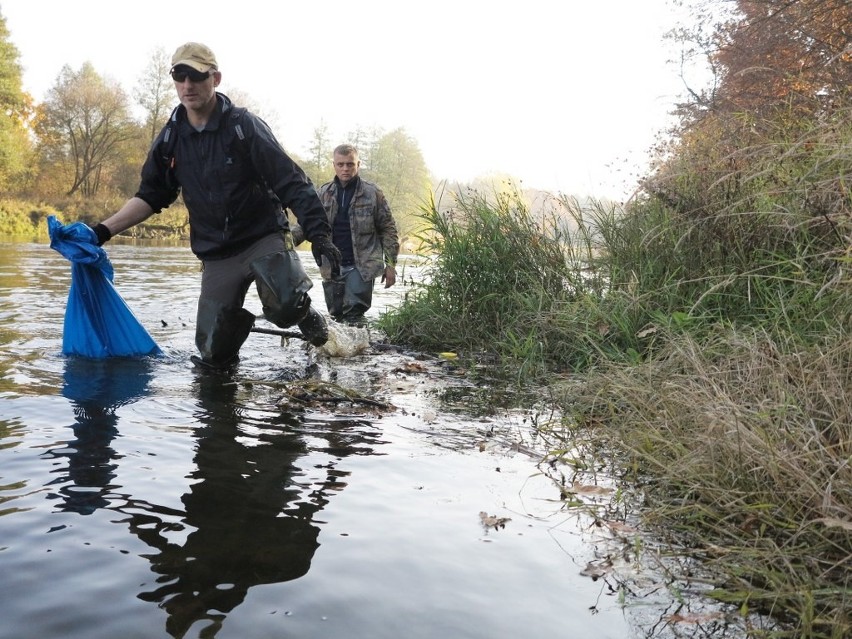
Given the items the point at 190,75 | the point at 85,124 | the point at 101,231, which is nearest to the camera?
the point at 190,75

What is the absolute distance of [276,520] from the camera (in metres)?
2.74

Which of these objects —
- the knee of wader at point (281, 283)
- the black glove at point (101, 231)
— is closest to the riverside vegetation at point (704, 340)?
the knee of wader at point (281, 283)

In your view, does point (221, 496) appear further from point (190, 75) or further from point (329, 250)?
point (190, 75)

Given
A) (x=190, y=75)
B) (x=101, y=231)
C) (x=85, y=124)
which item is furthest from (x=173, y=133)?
(x=85, y=124)

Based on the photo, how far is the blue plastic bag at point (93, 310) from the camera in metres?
5.51

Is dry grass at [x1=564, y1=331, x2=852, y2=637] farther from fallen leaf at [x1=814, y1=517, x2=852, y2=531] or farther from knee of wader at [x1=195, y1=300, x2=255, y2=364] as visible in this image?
knee of wader at [x1=195, y1=300, x2=255, y2=364]

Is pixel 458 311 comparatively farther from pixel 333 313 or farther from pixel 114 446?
pixel 114 446

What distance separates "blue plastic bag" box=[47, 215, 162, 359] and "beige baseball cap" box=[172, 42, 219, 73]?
4.97 feet

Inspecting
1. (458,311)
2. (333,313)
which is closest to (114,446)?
(458,311)

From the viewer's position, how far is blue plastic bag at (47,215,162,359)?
18.1ft

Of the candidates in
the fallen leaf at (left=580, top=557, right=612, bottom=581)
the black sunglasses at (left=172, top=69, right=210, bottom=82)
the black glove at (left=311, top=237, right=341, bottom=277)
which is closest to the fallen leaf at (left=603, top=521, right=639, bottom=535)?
the fallen leaf at (left=580, top=557, right=612, bottom=581)

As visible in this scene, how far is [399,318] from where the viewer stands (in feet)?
25.4

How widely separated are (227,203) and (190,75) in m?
0.91

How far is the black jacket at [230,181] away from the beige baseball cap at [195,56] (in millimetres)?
288
